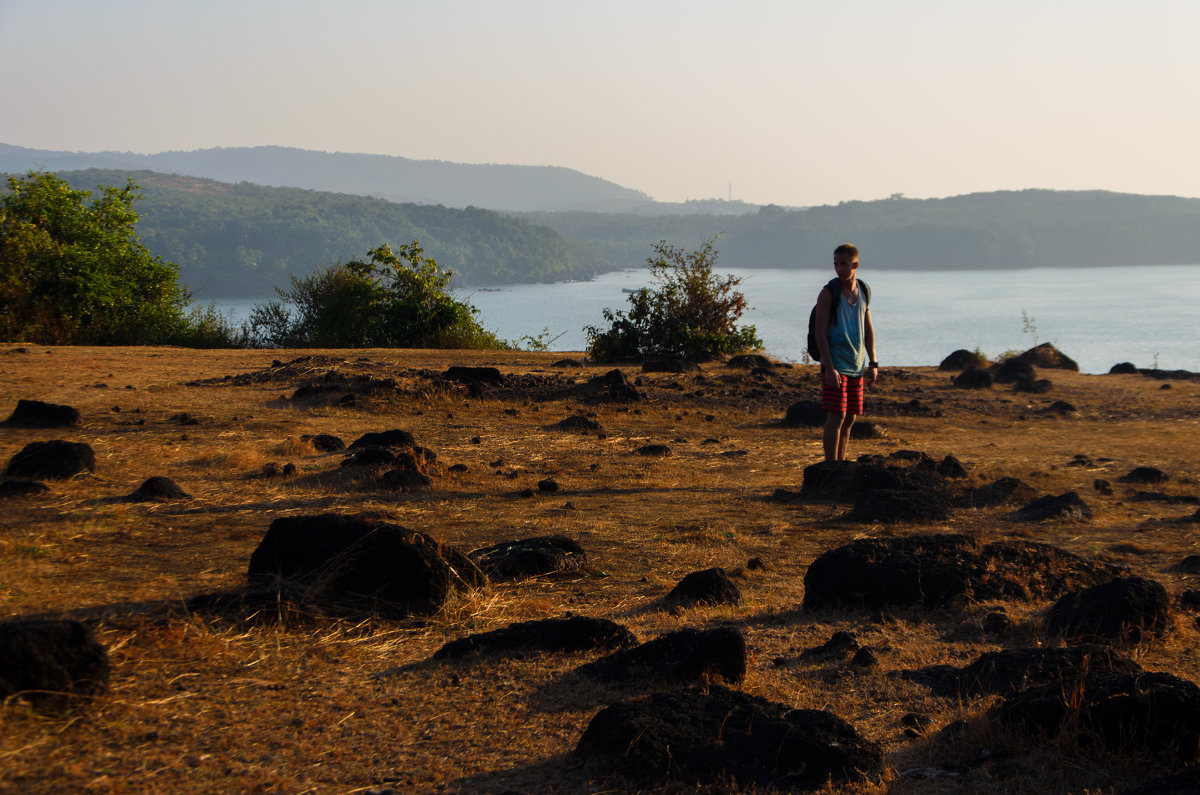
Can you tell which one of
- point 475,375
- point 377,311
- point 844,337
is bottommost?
point 475,375

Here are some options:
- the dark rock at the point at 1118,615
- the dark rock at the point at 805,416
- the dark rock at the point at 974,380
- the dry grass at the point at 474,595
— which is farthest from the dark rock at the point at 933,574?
the dark rock at the point at 974,380

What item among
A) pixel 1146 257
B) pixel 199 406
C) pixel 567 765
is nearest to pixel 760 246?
pixel 1146 257

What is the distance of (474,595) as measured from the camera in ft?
14.6

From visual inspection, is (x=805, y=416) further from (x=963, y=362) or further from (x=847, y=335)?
(x=963, y=362)

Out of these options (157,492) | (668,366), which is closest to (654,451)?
(157,492)

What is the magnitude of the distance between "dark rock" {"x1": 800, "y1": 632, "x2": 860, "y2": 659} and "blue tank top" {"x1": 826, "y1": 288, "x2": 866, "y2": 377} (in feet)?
12.1

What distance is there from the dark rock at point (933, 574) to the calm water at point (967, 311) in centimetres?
2397

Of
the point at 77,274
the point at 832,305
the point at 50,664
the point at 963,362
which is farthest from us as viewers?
the point at 77,274

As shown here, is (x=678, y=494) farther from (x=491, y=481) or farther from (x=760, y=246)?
(x=760, y=246)

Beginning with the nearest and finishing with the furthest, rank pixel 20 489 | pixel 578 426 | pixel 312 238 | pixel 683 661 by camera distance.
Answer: pixel 683 661 → pixel 20 489 → pixel 578 426 → pixel 312 238

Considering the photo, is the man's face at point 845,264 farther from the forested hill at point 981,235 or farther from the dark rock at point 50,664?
the forested hill at point 981,235

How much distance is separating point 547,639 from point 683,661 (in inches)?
24.4

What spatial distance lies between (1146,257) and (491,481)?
12185 centimetres

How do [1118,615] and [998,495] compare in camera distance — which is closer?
[1118,615]
